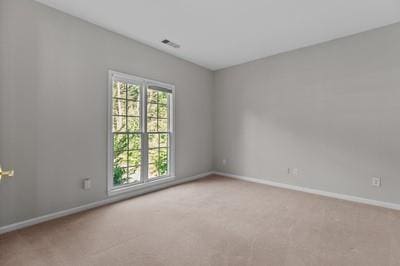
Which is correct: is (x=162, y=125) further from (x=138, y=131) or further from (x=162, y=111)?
(x=138, y=131)

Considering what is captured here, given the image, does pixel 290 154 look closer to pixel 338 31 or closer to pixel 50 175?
pixel 338 31

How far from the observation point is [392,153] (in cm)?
307

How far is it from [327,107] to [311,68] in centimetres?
81

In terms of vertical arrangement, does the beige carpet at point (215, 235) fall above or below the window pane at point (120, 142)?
below

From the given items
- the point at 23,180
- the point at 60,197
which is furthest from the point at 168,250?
the point at 23,180

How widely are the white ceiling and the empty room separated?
0.09 feet

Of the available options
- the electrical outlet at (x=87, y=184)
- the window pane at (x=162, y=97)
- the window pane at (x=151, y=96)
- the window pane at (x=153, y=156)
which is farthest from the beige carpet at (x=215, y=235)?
the window pane at (x=162, y=97)

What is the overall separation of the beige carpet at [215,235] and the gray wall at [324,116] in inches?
23.4

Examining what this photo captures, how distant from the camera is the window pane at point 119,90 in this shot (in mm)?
3422

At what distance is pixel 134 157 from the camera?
370 centimetres

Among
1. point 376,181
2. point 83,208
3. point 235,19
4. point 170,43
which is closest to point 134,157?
point 83,208

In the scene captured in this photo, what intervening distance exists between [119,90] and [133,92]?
27cm

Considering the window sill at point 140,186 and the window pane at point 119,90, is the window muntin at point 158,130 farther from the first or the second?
the window pane at point 119,90

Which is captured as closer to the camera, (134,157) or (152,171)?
(134,157)
